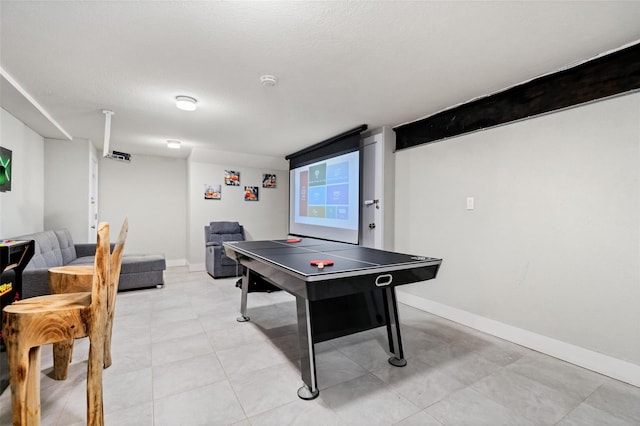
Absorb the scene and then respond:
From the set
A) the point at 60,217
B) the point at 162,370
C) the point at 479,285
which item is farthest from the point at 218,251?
the point at 479,285

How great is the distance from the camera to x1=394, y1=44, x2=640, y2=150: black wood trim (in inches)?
87.3

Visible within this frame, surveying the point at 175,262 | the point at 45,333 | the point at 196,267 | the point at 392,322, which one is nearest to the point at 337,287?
the point at 392,322

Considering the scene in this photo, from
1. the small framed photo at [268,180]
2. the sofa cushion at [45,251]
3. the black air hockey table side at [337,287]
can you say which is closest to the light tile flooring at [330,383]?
the black air hockey table side at [337,287]

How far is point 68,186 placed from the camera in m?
4.76

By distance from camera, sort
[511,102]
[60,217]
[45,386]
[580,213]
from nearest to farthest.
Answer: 1. [45,386]
2. [580,213]
3. [511,102]
4. [60,217]

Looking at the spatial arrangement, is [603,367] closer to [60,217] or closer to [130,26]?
[130,26]

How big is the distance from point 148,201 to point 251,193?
215 centimetres

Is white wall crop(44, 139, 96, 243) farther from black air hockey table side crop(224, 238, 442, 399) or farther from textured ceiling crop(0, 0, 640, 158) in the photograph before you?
black air hockey table side crop(224, 238, 442, 399)

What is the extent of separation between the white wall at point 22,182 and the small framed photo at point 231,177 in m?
2.95

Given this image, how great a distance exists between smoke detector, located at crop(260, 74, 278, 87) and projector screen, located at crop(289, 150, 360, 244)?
74.2 inches

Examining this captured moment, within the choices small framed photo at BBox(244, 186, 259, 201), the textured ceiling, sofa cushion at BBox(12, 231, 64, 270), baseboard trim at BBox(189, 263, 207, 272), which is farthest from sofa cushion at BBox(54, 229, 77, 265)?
small framed photo at BBox(244, 186, 259, 201)

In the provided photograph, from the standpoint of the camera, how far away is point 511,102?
2908 millimetres

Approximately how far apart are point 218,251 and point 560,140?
4969mm

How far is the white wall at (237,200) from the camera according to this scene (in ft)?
20.1
